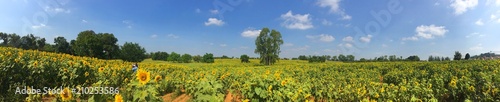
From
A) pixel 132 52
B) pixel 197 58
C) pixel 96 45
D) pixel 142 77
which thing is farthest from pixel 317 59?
A: pixel 142 77

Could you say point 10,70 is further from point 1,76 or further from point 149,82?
point 149,82

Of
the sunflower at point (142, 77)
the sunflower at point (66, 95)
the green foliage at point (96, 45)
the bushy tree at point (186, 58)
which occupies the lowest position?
the sunflower at point (66, 95)

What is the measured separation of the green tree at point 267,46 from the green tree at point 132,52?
3388 centimetres

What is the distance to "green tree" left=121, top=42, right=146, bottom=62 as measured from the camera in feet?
266

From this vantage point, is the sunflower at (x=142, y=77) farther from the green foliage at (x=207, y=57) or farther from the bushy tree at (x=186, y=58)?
the bushy tree at (x=186, y=58)

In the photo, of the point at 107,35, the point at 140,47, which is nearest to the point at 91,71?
the point at 107,35

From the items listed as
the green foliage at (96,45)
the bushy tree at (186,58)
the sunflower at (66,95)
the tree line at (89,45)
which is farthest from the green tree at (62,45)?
the sunflower at (66,95)

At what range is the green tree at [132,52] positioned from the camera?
81.1m

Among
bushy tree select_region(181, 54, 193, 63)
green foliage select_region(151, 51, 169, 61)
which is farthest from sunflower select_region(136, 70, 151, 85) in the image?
green foliage select_region(151, 51, 169, 61)

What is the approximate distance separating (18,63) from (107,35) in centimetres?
7057

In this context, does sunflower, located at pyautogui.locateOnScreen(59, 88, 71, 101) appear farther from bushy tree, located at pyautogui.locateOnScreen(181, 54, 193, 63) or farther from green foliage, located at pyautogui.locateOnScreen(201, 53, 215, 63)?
bushy tree, located at pyautogui.locateOnScreen(181, 54, 193, 63)

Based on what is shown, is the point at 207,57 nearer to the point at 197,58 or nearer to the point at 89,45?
the point at 197,58

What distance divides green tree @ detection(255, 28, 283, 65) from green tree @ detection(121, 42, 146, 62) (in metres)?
33.9

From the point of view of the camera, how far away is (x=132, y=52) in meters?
82.4
